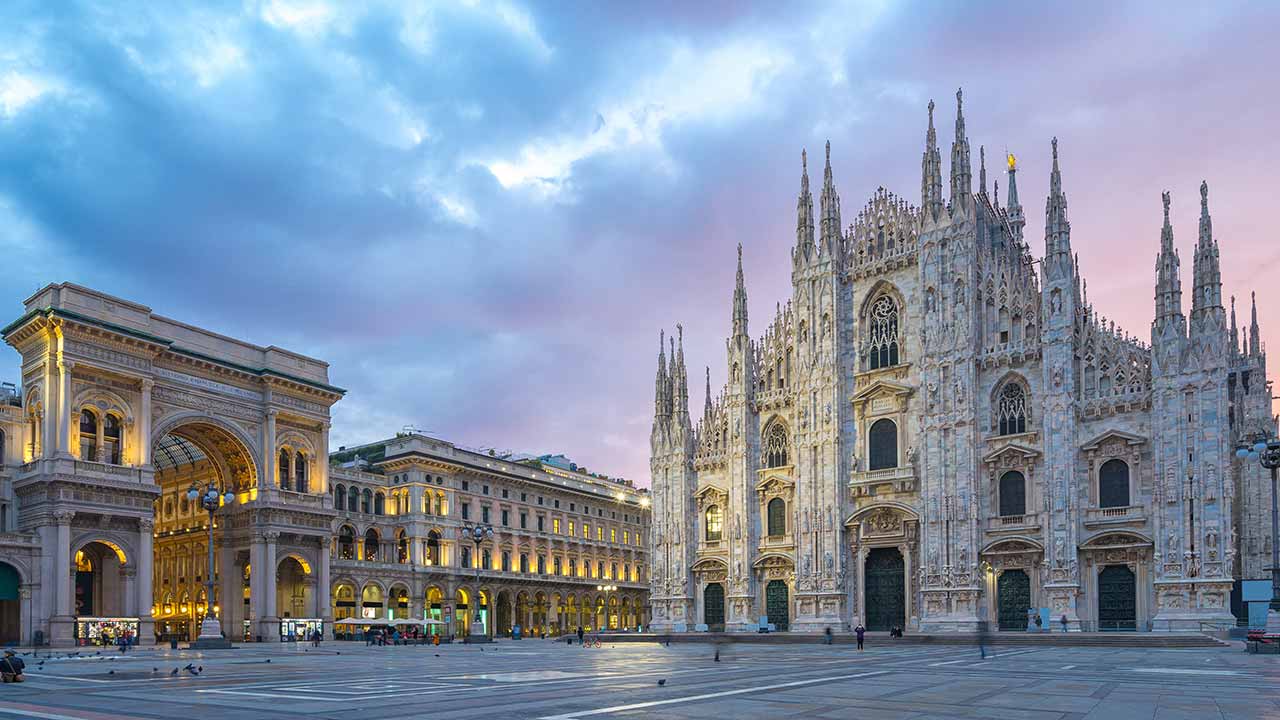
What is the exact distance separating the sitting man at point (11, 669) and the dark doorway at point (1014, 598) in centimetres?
4423

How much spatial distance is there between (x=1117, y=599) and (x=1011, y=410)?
1054 centimetres

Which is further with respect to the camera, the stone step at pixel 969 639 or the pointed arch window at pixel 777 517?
the pointed arch window at pixel 777 517

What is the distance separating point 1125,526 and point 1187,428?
542 cm

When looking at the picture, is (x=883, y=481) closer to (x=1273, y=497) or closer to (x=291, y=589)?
(x=1273, y=497)

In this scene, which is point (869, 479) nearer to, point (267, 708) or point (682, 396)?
point (682, 396)

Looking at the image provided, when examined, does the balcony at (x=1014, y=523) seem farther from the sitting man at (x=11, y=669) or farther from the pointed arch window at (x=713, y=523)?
the sitting man at (x=11, y=669)

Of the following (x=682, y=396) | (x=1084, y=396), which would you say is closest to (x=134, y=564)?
(x=682, y=396)

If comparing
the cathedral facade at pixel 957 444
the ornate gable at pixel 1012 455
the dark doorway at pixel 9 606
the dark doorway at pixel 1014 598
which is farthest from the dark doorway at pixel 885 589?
the dark doorway at pixel 9 606

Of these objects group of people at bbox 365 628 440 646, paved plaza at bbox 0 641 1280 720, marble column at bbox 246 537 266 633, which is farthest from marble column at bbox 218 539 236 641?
paved plaza at bbox 0 641 1280 720

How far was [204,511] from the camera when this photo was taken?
71.4 meters

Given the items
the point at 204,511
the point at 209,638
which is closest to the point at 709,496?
the point at 209,638

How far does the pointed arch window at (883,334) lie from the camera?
59719 mm

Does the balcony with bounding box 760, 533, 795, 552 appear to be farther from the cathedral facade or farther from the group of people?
the group of people

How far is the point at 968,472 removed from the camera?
5403cm
